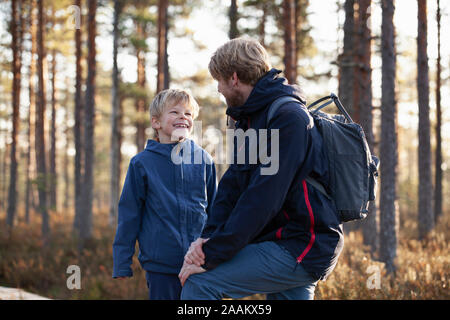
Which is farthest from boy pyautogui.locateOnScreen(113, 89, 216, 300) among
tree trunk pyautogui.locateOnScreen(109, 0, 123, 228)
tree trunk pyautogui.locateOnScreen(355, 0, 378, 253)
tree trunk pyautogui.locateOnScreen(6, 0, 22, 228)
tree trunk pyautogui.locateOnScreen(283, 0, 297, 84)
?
tree trunk pyautogui.locateOnScreen(6, 0, 22, 228)

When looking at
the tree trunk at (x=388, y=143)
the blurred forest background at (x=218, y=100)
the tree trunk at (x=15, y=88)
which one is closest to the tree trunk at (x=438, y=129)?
the blurred forest background at (x=218, y=100)

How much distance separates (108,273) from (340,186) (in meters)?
7.82

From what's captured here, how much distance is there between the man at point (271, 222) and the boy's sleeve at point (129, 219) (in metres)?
0.92

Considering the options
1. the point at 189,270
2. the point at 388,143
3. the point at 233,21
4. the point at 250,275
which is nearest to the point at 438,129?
the point at 388,143

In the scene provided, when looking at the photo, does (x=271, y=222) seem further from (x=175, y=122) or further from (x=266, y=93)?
(x=175, y=122)

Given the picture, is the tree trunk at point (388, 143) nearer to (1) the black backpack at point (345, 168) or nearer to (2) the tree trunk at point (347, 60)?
(2) the tree trunk at point (347, 60)

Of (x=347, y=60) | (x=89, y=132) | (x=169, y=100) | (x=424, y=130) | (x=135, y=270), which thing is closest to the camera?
(x=169, y=100)

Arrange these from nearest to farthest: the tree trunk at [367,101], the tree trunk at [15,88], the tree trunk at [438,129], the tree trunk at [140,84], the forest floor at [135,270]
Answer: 1. the forest floor at [135,270]
2. the tree trunk at [367,101]
3. the tree trunk at [15,88]
4. the tree trunk at [438,129]
5. the tree trunk at [140,84]

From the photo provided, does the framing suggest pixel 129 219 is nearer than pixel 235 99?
No

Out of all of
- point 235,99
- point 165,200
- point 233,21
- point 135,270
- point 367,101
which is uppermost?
point 233,21

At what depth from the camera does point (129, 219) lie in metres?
3.13

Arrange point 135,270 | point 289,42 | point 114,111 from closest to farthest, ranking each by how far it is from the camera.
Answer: point 135,270 → point 289,42 → point 114,111

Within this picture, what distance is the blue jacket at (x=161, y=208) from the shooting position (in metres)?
3.12

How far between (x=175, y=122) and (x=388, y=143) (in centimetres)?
522
